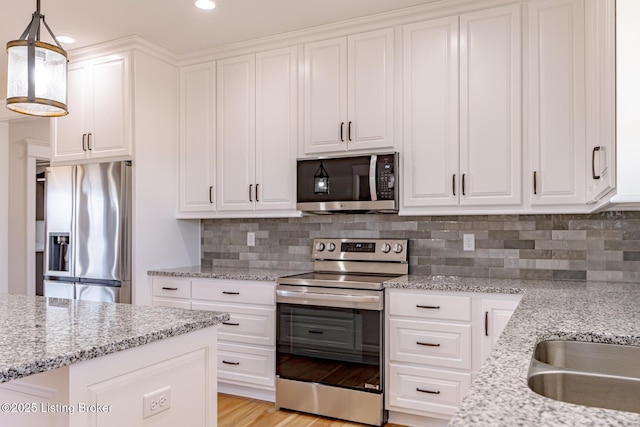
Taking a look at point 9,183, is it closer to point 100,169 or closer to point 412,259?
point 100,169

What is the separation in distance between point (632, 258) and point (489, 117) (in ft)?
3.70

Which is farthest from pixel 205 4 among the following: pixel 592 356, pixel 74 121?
pixel 592 356

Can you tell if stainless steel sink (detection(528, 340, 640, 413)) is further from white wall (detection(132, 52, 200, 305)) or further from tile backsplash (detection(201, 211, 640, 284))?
white wall (detection(132, 52, 200, 305))

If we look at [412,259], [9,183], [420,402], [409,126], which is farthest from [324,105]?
[9,183]

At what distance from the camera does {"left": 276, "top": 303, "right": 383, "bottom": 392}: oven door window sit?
9.11 feet

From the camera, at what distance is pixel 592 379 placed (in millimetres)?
1150

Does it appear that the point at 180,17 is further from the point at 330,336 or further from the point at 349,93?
the point at 330,336

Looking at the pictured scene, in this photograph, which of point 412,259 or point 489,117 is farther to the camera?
point 412,259

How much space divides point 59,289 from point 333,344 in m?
2.23

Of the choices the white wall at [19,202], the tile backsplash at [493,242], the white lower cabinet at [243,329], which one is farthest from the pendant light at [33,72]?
the white wall at [19,202]

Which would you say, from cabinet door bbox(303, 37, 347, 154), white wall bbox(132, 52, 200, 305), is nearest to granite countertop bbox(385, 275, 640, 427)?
cabinet door bbox(303, 37, 347, 154)

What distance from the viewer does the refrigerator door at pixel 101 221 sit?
11.4 feet

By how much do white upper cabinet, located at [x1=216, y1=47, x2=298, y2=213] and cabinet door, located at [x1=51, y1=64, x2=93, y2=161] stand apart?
3.44 ft

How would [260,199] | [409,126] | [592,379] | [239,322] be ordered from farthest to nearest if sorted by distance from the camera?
[260,199] → [239,322] → [409,126] → [592,379]
